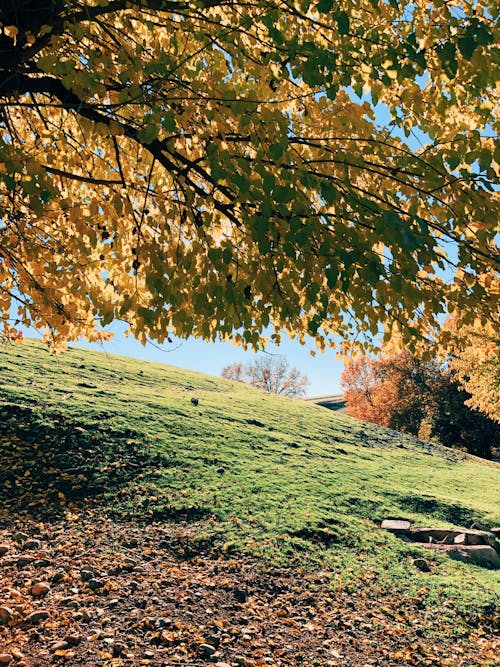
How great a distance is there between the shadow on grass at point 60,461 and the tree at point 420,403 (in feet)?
108

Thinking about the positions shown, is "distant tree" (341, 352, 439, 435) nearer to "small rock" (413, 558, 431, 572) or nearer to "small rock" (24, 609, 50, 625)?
"small rock" (413, 558, 431, 572)

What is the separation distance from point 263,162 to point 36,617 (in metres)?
6.38

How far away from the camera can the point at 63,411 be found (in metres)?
15.9

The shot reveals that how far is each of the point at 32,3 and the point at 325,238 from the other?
4152 mm

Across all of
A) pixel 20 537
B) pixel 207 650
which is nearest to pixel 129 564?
pixel 20 537

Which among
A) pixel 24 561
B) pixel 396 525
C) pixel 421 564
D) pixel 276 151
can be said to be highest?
pixel 276 151

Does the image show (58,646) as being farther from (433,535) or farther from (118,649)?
(433,535)

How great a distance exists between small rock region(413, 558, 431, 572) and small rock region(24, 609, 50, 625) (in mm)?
7663

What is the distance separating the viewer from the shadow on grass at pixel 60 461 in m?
11.4

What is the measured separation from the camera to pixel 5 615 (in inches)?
270

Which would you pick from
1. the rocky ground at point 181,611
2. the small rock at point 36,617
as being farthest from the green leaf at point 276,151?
the small rock at point 36,617

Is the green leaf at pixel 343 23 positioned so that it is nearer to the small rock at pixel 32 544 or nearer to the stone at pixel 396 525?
the small rock at pixel 32 544

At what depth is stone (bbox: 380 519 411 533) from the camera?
13188 mm

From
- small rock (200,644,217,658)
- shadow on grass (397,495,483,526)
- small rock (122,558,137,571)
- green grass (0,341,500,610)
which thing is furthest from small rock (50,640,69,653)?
shadow on grass (397,495,483,526)
